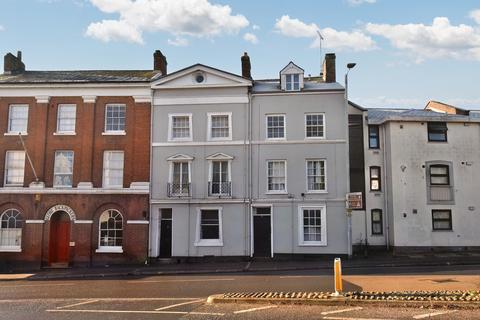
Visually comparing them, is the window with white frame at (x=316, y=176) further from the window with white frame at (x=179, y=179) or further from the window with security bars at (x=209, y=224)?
the window with white frame at (x=179, y=179)

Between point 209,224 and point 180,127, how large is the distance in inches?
231

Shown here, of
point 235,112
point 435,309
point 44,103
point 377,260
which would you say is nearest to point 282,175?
point 235,112

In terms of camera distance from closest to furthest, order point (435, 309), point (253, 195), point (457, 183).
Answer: point (435, 309) → point (253, 195) → point (457, 183)

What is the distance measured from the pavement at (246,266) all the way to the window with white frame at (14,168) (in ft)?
17.4

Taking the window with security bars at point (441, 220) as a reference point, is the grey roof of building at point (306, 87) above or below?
above

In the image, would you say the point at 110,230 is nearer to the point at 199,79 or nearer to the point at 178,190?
the point at 178,190

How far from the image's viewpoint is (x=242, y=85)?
2738cm

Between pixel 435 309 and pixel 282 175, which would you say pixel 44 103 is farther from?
pixel 435 309

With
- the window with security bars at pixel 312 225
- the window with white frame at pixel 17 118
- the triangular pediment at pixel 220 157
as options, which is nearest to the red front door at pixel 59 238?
the window with white frame at pixel 17 118

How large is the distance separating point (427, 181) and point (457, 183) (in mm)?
1800

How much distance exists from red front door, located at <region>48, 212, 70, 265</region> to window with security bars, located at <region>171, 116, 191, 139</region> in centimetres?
784

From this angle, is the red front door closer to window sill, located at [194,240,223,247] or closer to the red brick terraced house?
the red brick terraced house

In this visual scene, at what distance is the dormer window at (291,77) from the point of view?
2752 cm

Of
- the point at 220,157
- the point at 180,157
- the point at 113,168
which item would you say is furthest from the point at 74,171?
the point at 220,157
